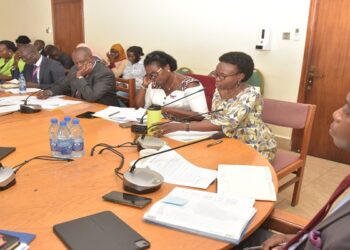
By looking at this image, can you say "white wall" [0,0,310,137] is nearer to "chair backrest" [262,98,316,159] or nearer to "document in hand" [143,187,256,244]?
"chair backrest" [262,98,316,159]

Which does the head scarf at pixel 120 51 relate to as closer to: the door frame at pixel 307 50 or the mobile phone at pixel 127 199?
the door frame at pixel 307 50

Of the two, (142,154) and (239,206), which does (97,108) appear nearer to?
(142,154)

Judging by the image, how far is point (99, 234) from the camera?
916mm

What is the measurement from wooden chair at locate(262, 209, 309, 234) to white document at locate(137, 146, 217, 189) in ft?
0.82

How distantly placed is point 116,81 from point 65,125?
5.16ft

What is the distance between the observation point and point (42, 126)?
2041 millimetres

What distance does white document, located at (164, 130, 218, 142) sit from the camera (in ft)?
5.96

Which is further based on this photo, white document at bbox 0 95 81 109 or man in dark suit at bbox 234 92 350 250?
white document at bbox 0 95 81 109

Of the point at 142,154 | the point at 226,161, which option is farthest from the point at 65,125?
the point at 226,161

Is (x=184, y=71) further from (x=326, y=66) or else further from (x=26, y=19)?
(x=26, y=19)

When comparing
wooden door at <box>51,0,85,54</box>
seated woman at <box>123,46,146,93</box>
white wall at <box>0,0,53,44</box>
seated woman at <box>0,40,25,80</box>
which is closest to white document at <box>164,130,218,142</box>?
seated woman at <box>123,46,146,93</box>

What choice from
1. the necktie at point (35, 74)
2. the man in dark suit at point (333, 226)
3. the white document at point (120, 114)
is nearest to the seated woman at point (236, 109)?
the white document at point (120, 114)

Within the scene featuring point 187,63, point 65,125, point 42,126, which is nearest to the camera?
point 65,125

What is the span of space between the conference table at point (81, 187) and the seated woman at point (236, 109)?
18 centimetres
